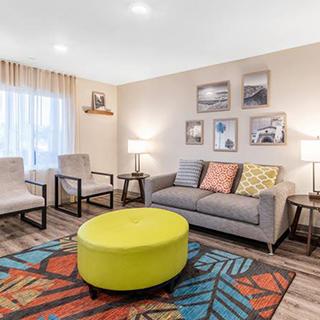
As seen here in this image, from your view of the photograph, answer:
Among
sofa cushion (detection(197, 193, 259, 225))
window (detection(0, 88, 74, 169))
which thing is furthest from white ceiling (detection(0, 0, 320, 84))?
sofa cushion (detection(197, 193, 259, 225))

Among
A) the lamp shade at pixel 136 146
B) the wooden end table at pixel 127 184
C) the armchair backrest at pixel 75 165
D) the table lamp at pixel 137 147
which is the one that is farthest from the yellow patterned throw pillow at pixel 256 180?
the armchair backrest at pixel 75 165

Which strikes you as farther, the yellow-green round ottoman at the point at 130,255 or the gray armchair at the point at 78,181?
the gray armchair at the point at 78,181

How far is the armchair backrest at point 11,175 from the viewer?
3.50 meters

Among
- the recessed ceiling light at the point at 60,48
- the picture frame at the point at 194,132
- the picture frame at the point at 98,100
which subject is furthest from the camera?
the picture frame at the point at 98,100

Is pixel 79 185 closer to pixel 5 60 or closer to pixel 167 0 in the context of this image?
pixel 5 60

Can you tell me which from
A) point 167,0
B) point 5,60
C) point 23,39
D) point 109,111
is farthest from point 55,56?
point 167,0

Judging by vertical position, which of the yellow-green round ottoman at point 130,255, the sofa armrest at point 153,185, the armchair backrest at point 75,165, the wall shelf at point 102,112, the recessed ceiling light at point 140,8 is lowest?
the yellow-green round ottoman at point 130,255

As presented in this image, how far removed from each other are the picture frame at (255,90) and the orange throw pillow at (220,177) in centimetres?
93

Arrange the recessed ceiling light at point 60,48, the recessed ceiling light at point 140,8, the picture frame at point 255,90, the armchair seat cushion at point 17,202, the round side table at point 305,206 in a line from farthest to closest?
the picture frame at point 255,90 → the recessed ceiling light at point 60,48 → the armchair seat cushion at point 17,202 → the round side table at point 305,206 → the recessed ceiling light at point 140,8

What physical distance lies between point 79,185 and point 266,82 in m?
3.10

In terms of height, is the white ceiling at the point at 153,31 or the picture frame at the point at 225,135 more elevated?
the white ceiling at the point at 153,31

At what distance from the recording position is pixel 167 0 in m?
2.19

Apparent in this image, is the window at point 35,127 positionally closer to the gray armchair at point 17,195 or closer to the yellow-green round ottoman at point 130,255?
the gray armchair at point 17,195

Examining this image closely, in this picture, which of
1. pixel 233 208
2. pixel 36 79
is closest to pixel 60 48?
pixel 36 79
